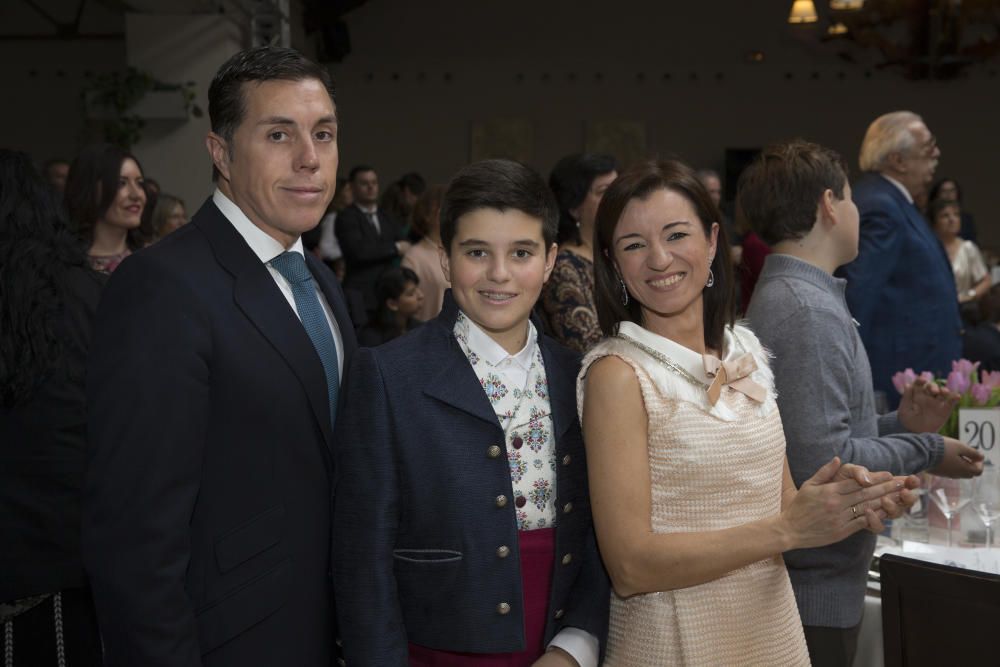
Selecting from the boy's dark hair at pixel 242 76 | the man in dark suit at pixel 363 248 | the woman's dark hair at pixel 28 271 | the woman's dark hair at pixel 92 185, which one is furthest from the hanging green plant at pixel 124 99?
the boy's dark hair at pixel 242 76

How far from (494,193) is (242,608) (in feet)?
2.50

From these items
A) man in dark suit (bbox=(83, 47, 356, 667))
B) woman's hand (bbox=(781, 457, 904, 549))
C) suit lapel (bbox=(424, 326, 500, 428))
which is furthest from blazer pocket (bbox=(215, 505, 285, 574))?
woman's hand (bbox=(781, 457, 904, 549))

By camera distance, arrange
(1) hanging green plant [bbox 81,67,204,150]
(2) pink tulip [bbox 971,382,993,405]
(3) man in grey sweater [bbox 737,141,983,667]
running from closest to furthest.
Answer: (3) man in grey sweater [bbox 737,141,983,667] < (2) pink tulip [bbox 971,382,993,405] < (1) hanging green plant [bbox 81,67,204,150]

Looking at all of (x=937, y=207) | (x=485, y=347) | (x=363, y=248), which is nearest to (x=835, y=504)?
(x=485, y=347)

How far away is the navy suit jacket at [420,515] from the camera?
4.94 ft

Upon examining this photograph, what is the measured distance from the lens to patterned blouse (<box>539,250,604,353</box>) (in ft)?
10.0

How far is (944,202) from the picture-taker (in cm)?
731

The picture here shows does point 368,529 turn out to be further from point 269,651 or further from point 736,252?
point 736,252

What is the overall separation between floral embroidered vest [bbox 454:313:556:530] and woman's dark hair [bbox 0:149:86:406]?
101cm

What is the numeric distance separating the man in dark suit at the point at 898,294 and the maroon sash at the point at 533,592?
2.32m

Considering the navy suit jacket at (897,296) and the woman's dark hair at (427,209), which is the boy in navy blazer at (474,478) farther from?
the woman's dark hair at (427,209)

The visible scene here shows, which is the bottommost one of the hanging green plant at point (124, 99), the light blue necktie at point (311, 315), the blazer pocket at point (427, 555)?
the blazer pocket at point (427, 555)

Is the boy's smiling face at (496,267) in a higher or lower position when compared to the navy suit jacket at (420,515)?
higher

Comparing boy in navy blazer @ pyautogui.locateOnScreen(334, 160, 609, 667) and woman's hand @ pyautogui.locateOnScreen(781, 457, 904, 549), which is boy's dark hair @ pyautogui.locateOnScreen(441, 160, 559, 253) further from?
woman's hand @ pyautogui.locateOnScreen(781, 457, 904, 549)
